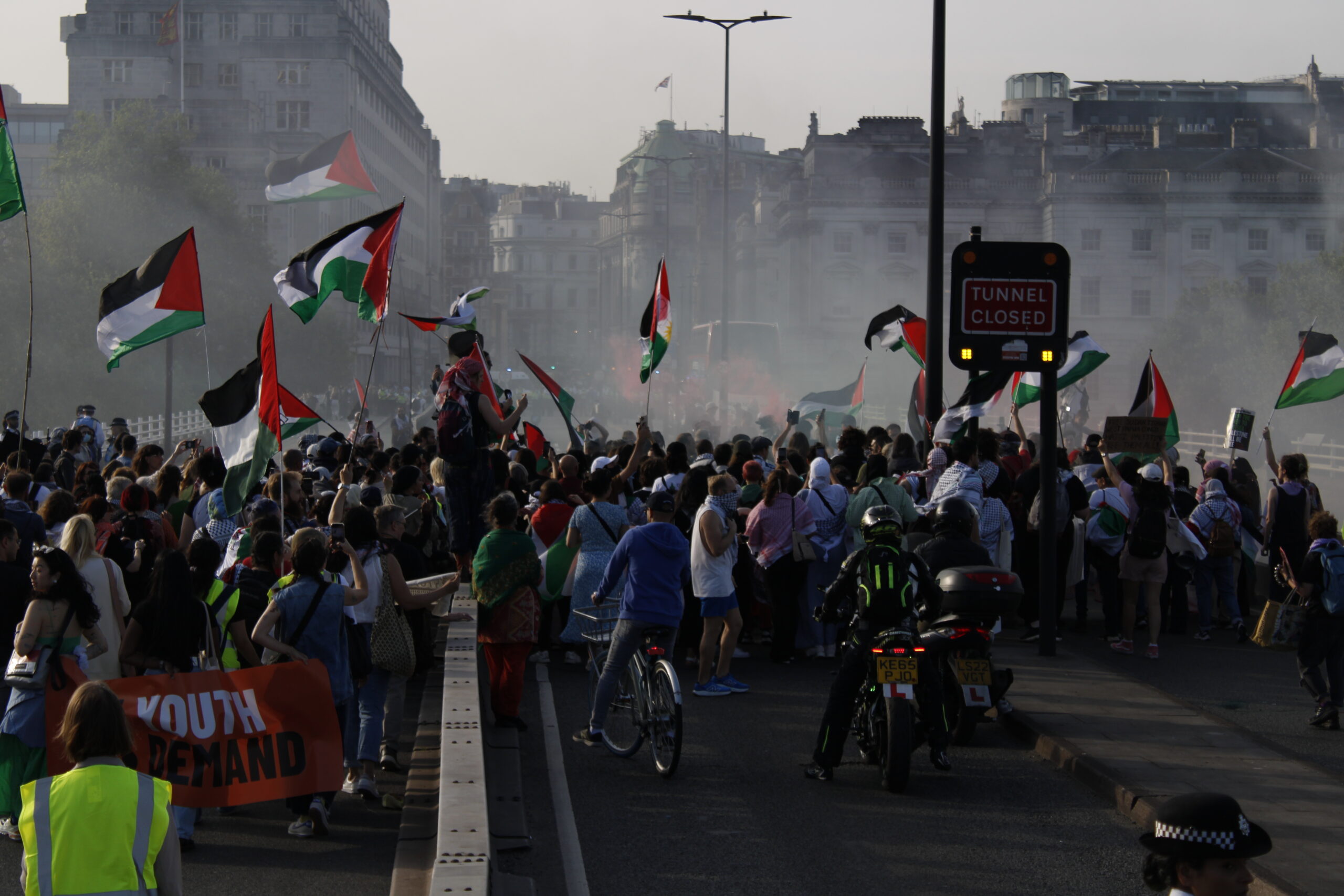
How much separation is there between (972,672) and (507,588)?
2741mm

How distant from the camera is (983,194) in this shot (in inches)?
3593

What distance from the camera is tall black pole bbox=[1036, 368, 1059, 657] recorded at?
1120cm

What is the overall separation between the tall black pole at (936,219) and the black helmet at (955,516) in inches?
192

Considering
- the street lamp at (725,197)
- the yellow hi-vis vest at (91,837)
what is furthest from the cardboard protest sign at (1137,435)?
the street lamp at (725,197)

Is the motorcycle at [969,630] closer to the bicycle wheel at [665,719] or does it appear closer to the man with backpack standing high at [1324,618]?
the bicycle wheel at [665,719]

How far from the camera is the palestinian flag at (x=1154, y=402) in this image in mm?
16328

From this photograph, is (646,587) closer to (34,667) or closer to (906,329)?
(34,667)

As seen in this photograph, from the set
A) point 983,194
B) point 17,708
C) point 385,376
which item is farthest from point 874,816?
point 385,376

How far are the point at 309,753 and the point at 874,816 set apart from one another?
280 centimetres

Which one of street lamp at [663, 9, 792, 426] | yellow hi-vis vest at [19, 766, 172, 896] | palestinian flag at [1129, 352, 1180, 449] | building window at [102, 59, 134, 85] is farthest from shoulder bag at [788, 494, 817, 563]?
building window at [102, 59, 134, 85]

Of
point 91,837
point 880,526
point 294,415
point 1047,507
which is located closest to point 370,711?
point 880,526

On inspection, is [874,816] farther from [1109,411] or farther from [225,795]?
[1109,411]

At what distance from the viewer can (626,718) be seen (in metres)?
8.74

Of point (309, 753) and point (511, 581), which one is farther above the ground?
point (511, 581)
